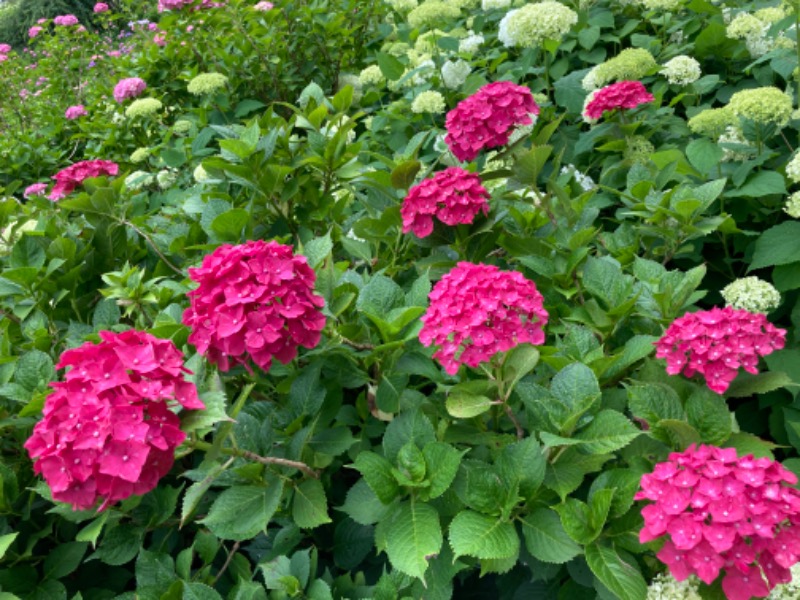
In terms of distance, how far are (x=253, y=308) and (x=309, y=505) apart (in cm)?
46

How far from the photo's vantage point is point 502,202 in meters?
2.21

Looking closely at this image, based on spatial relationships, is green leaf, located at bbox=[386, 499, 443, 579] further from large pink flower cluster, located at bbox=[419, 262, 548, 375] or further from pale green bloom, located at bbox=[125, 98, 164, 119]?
pale green bloom, located at bbox=[125, 98, 164, 119]

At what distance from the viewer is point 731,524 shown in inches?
42.4

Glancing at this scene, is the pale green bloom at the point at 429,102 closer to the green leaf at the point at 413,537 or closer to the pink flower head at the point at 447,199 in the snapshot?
the pink flower head at the point at 447,199

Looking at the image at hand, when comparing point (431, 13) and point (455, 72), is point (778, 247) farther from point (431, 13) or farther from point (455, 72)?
point (431, 13)

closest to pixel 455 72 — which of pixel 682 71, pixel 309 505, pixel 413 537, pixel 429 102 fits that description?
pixel 429 102

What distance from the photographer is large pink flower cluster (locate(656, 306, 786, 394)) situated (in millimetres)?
1443

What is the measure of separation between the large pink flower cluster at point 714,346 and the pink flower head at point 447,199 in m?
0.66

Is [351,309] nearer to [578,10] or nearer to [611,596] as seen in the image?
[611,596]

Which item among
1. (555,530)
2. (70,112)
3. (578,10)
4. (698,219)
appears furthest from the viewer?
(70,112)

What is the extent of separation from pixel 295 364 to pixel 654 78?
8.40 ft

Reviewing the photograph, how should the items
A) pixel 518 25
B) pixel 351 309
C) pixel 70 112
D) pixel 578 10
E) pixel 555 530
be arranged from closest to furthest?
1. pixel 555 530
2. pixel 351 309
3. pixel 518 25
4. pixel 578 10
5. pixel 70 112

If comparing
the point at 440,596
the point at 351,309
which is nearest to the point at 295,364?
the point at 351,309

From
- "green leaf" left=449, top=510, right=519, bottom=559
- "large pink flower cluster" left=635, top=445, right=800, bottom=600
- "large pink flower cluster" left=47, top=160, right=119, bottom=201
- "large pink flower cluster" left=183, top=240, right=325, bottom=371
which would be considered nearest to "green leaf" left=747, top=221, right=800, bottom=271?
"large pink flower cluster" left=635, top=445, right=800, bottom=600
